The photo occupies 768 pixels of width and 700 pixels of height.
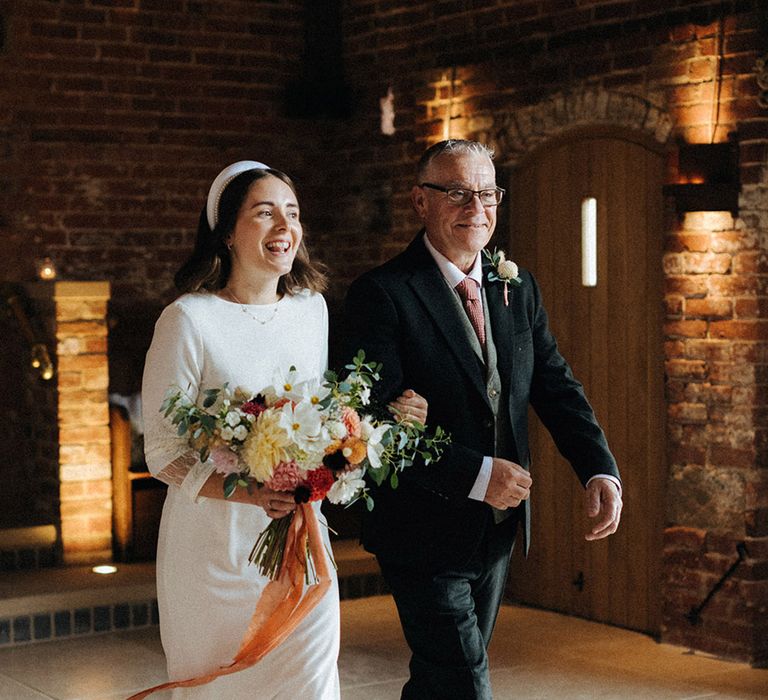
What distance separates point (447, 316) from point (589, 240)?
119 inches

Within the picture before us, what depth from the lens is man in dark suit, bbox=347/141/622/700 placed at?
3.35 m

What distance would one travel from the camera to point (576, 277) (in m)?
6.46

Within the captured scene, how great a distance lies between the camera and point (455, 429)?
3.44 m

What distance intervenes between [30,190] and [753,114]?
3.63 meters

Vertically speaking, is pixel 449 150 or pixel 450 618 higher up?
pixel 449 150

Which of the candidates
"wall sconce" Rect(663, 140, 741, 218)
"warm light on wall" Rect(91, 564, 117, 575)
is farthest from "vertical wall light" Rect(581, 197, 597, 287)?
"warm light on wall" Rect(91, 564, 117, 575)

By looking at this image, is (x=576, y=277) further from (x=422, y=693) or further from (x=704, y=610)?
(x=422, y=693)

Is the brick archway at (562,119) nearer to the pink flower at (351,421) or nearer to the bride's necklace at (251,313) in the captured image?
the bride's necklace at (251,313)

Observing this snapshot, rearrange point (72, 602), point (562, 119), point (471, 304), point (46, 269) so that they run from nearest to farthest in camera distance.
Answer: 1. point (471, 304)
2. point (72, 602)
3. point (562, 119)
4. point (46, 269)

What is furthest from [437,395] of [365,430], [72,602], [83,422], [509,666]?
[83,422]

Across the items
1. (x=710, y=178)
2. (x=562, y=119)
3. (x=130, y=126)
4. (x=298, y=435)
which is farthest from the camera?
(x=130, y=126)

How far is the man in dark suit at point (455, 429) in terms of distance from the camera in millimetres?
3354

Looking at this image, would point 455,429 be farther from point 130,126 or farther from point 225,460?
point 130,126

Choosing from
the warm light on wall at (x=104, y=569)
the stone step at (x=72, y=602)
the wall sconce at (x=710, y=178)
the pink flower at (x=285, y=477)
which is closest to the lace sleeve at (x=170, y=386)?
the pink flower at (x=285, y=477)
